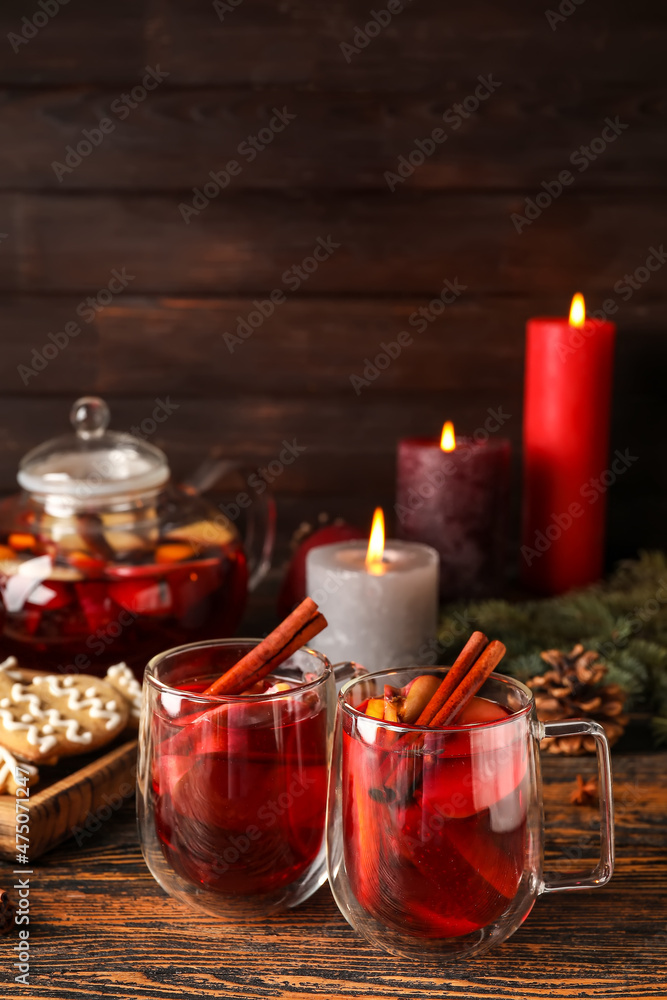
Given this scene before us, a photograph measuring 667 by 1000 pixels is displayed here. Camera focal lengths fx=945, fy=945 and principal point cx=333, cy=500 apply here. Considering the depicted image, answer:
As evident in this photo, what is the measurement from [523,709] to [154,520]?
481 millimetres

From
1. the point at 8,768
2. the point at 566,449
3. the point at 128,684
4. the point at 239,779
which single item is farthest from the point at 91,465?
the point at 566,449

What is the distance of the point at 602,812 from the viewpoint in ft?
1.75

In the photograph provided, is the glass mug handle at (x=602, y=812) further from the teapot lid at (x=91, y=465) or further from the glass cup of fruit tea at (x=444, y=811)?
the teapot lid at (x=91, y=465)

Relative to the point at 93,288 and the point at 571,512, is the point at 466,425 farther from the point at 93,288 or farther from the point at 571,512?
the point at 93,288

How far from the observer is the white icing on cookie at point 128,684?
735 millimetres

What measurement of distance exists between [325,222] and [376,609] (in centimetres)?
59

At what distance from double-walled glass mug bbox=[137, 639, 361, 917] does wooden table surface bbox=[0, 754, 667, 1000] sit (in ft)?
0.08

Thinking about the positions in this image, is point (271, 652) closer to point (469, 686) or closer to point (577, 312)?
point (469, 686)

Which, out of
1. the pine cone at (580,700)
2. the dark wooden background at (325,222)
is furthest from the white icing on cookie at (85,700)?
the dark wooden background at (325,222)

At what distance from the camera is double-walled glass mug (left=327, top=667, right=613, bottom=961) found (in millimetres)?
478

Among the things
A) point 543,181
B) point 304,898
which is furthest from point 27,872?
point 543,181

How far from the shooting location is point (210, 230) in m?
1.22

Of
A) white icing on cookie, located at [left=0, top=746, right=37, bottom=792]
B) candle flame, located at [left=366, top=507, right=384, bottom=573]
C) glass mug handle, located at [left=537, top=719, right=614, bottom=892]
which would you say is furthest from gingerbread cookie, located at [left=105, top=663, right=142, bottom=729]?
glass mug handle, located at [left=537, top=719, right=614, bottom=892]

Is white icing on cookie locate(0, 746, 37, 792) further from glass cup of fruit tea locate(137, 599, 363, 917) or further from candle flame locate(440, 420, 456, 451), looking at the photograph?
candle flame locate(440, 420, 456, 451)
